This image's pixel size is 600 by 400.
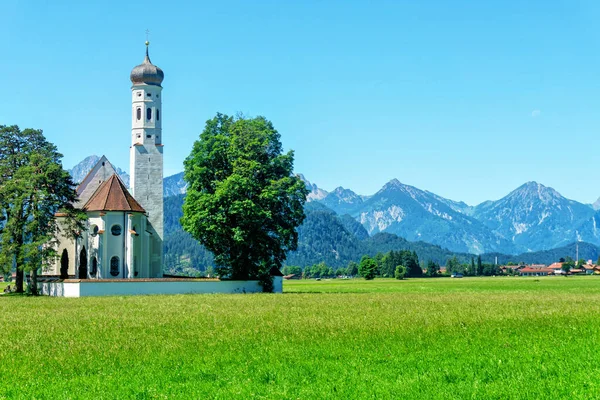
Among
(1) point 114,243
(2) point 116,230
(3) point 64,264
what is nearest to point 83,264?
(3) point 64,264

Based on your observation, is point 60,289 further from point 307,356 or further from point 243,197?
point 307,356

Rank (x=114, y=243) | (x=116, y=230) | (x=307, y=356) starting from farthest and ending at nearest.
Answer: (x=116, y=230) → (x=114, y=243) → (x=307, y=356)

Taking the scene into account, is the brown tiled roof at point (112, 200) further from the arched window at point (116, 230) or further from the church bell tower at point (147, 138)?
the church bell tower at point (147, 138)

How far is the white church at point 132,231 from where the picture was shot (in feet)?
211

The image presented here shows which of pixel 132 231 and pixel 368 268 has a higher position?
pixel 132 231

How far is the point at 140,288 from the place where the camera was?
208 feet

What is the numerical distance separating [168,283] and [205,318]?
30.1 meters

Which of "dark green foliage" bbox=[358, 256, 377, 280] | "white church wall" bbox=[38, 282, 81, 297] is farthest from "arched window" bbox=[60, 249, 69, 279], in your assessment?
"dark green foliage" bbox=[358, 256, 377, 280]

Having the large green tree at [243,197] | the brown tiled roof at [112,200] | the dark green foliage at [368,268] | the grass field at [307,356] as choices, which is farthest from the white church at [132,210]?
the dark green foliage at [368,268]

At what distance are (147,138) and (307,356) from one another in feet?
209

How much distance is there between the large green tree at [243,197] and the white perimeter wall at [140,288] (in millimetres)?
1741

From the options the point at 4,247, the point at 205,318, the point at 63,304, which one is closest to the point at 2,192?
the point at 4,247

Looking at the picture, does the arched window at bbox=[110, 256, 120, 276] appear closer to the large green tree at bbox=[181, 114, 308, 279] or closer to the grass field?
the large green tree at bbox=[181, 114, 308, 279]

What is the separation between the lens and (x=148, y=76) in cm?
8244
